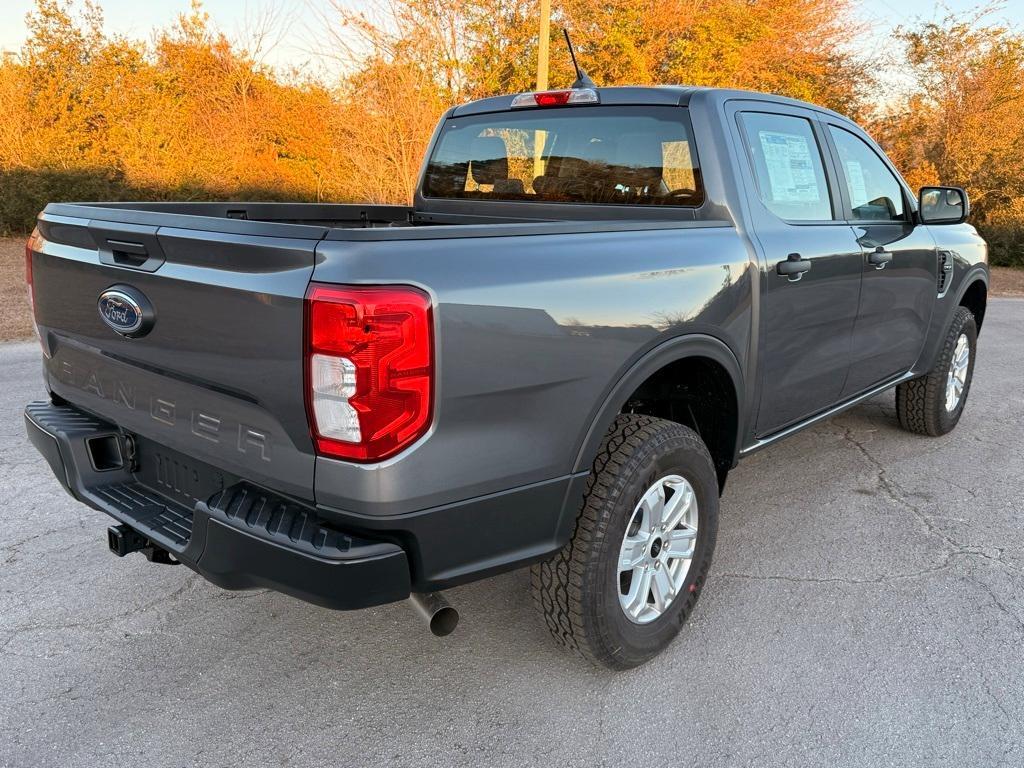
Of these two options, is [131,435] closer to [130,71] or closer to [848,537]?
[848,537]

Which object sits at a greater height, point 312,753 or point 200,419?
point 200,419

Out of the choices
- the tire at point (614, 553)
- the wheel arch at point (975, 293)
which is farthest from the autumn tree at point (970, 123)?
the tire at point (614, 553)

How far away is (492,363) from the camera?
1988 millimetres

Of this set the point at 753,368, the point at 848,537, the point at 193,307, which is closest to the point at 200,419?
the point at 193,307

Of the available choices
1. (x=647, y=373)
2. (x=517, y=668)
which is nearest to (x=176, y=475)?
(x=517, y=668)

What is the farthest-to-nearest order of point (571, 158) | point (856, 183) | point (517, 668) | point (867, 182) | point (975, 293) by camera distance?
point (975, 293), point (867, 182), point (856, 183), point (571, 158), point (517, 668)

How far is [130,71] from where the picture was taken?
52.5ft

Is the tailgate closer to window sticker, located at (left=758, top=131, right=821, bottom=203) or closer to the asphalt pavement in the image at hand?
the asphalt pavement

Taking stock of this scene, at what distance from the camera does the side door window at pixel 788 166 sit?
3.21m

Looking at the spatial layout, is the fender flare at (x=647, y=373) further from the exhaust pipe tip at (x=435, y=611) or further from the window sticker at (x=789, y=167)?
the window sticker at (x=789, y=167)

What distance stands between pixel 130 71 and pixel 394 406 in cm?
1702

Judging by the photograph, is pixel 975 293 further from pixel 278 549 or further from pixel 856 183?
pixel 278 549

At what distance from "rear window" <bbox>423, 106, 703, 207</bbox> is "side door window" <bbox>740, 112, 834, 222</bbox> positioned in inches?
12.1

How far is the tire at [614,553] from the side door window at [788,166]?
1173 mm
